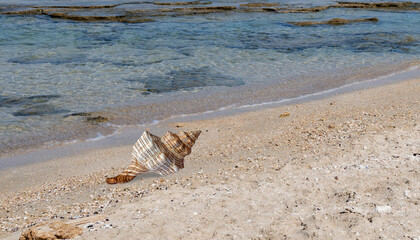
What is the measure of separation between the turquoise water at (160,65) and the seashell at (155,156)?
194 centimetres

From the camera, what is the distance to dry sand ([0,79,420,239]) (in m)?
3.62

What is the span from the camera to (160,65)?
1178cm

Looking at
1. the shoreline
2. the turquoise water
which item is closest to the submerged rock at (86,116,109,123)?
the turquoise water

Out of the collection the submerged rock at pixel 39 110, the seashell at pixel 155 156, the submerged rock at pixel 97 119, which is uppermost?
the seashell at pixel 155 156

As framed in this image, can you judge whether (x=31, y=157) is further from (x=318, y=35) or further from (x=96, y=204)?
(x=318, y=35)

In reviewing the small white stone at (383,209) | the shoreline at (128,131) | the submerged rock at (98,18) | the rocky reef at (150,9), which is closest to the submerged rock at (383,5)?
the rocky reef at (150,9)

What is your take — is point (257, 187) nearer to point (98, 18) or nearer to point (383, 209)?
point (383, 209)

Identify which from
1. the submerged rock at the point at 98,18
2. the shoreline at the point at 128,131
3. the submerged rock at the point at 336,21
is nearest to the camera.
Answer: the shoreline at the point at 128,131

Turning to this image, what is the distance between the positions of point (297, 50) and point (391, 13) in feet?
37.6

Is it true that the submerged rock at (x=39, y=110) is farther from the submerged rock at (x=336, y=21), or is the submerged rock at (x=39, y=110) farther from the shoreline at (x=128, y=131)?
the submerged rock at (x=336, y=21)

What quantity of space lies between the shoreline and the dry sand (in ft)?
0.94

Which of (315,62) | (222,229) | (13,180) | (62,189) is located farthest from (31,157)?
(315,62)

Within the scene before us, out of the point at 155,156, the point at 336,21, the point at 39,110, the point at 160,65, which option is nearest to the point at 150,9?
the point at 336,21

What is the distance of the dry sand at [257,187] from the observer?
3.62 metres
